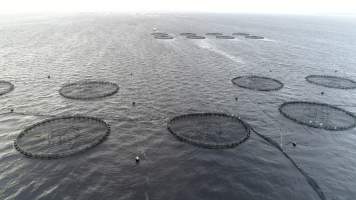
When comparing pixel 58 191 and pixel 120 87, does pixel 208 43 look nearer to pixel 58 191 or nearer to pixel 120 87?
pixel 120 87

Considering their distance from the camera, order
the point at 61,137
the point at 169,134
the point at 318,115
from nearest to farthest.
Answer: the point at 61,137, the point at 169,134, the point at 318,115

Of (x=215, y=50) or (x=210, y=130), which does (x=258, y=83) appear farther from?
(x=215, y=50)

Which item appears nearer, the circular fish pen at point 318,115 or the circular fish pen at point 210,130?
the circular fish pen at point 210,130

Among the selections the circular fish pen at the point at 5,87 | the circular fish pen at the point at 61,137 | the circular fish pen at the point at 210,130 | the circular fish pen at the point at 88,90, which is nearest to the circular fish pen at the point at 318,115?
the circular fish pen at the point at 210,130

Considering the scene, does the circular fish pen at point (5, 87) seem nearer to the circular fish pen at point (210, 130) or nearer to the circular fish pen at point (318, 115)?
the circular fish pen at point (210, 130)

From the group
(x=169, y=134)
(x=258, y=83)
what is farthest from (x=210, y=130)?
(x=258, y=83)

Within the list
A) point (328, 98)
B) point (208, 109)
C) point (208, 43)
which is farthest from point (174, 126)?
point (208, 43)

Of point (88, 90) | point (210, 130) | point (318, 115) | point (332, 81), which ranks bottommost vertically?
point (210, 130)
